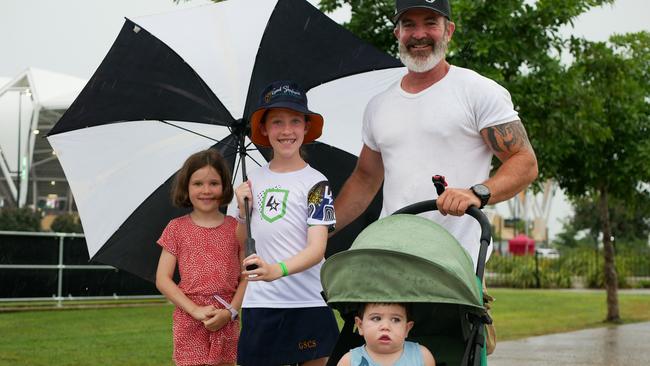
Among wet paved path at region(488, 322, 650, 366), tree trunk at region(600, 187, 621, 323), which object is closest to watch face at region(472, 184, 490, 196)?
wet paved path at region(488, 322, 650, 366)

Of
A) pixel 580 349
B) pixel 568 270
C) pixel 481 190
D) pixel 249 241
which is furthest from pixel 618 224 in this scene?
pixel 481 190

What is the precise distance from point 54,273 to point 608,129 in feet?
30.5

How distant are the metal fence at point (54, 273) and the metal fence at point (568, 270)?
15.3 metres

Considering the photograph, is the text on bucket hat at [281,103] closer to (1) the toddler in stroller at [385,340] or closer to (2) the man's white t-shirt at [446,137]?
(2) the man's white t-shirt at [446,137]

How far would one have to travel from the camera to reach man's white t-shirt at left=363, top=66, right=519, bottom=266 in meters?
4.35

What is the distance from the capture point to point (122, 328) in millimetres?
13336

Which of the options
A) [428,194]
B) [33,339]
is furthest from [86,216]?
[33,339]

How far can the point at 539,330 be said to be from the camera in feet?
46.6

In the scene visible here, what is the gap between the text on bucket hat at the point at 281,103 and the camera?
4609 millimetres

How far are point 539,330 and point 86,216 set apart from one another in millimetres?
9859

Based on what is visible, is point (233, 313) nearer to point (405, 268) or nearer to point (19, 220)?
point (405, 268)

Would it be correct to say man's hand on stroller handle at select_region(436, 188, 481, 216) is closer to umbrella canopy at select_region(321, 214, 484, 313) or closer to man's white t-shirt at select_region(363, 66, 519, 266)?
umbrella canopy at select_region(321, 214, 484, 313)

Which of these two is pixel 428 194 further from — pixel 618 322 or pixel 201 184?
pixel 618 322

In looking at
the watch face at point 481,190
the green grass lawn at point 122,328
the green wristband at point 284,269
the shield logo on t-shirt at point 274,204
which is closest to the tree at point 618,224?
the green grass lawn at point 122,328
